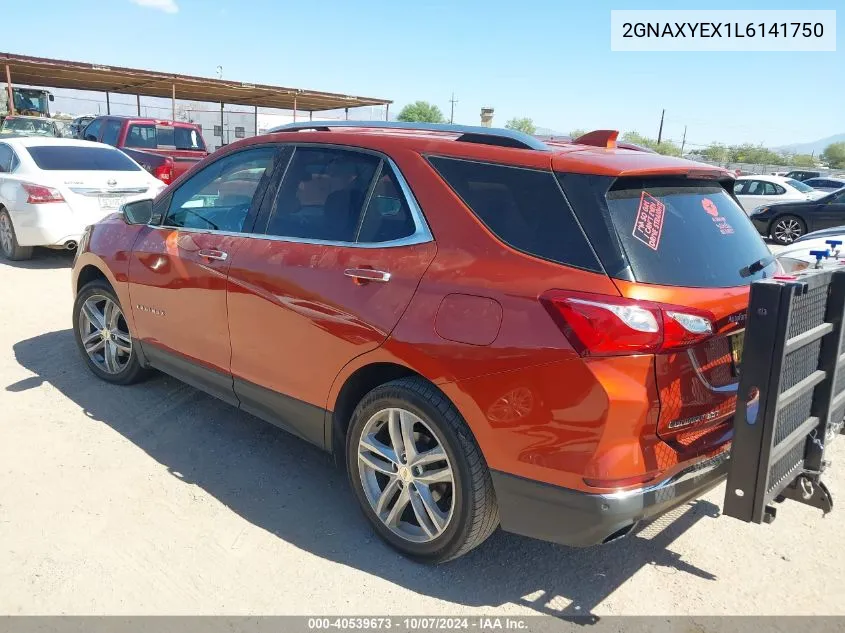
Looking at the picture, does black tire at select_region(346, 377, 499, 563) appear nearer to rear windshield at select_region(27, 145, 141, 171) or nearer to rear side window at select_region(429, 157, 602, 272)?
rear side window at select_region(429, 157, 602, 272)

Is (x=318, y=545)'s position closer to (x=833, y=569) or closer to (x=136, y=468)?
(x=136, y=468)

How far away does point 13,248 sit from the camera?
28.3 ft

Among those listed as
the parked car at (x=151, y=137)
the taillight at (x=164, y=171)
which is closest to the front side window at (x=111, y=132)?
the parked car at (x=151, y=137)

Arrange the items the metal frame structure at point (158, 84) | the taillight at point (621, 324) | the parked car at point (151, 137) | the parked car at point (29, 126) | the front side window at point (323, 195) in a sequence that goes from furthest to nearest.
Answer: the metal frame structure at point (158, 84), the parked car at point (29, 126), the parked car at point (151, 137), the front side window at point (323, 195), the taillight at point (621, 324)

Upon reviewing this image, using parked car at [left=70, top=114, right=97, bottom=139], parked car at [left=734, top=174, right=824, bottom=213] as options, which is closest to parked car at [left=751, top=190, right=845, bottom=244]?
parked car at [left=734, top=174, right=824, bottom=213]

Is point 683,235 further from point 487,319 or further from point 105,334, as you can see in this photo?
point 105,334

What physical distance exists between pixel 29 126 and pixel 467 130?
21.5 metres

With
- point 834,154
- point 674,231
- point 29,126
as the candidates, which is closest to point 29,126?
point 29,126

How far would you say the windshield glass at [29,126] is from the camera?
760 inches

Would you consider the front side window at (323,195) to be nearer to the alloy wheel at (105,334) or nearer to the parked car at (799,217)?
the alloy wheel at (105,334)

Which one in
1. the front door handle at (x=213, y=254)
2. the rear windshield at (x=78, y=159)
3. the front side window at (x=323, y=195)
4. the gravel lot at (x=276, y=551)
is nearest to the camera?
the gravel lot at (x=276, y=551)

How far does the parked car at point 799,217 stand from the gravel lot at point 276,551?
12212 millimetres

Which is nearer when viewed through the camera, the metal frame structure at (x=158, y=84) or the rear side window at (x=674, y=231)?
the rear side window at (x=674, y=231)

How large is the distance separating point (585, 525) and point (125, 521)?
2172 millimetres
